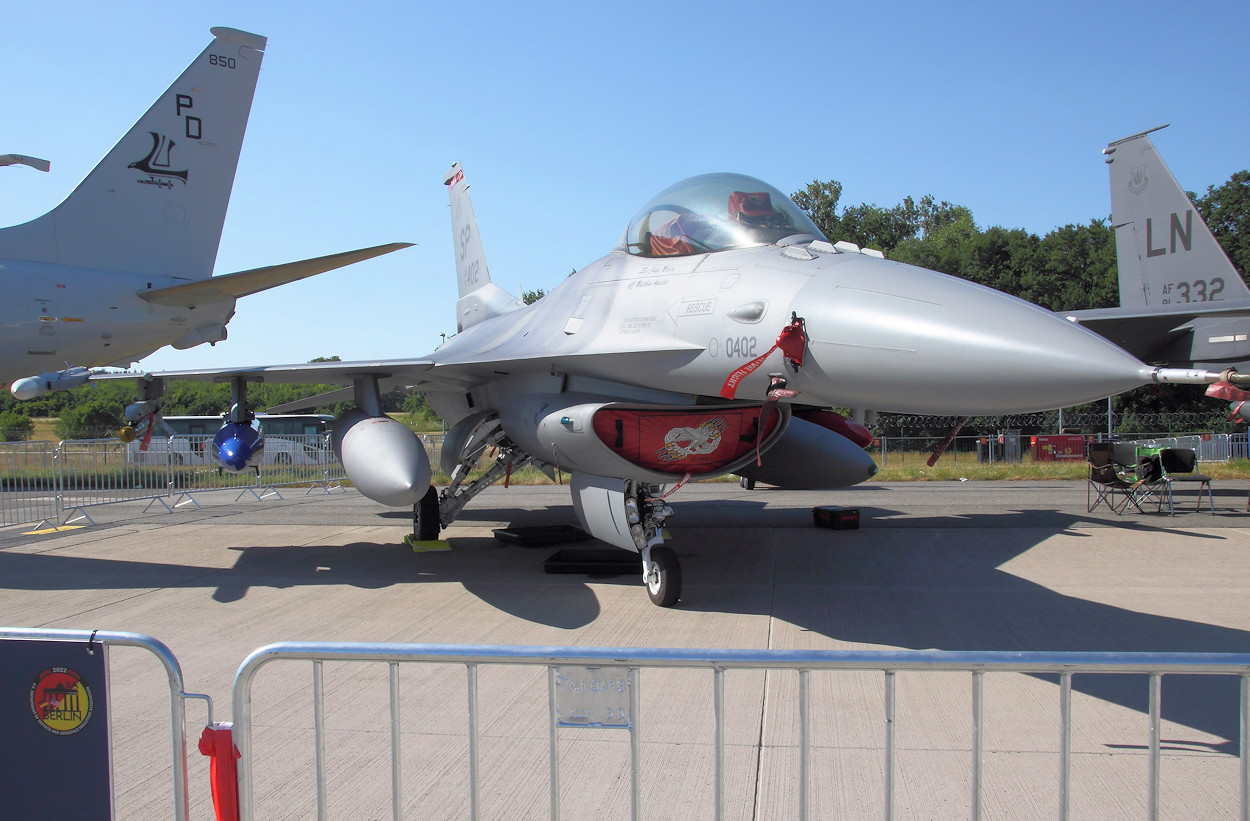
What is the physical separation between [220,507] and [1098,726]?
45.6ft

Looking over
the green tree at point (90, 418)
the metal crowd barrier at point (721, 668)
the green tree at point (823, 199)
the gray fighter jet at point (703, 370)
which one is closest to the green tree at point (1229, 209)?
the green tree at point (823, 199)

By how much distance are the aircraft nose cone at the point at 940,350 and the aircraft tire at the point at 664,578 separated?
1.98 metres

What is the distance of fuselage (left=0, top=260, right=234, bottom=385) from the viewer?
313 inches

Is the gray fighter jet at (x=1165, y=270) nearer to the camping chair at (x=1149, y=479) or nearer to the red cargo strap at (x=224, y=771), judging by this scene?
the camping chair at (x=1149, y=479)

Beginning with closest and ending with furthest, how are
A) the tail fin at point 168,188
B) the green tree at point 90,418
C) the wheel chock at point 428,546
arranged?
the tail fin at point 168,188
the wheel chock at point 428,546
the green tree at point 90,418

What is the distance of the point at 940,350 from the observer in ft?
12.3

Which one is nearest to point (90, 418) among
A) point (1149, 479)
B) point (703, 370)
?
point (703, 370)

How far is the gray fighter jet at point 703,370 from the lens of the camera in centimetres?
372

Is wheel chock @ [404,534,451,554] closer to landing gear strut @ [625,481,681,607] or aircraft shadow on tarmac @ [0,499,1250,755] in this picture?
aircraft shadow on tarmac @ [0,499,1250,755]

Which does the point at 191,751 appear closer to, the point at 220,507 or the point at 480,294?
the point at 480,294

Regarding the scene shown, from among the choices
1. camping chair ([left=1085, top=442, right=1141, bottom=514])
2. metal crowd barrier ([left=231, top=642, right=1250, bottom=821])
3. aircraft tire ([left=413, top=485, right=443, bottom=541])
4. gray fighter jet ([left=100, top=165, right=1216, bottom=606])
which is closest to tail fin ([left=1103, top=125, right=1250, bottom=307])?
camping chair ([left=1085, top=442, right=1141, bottom=514])

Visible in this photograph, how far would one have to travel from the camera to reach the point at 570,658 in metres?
2.23

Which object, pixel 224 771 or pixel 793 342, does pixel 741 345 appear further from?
pixel 224 771

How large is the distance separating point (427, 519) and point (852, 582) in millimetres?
4631
